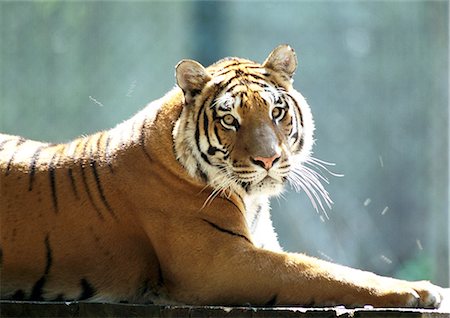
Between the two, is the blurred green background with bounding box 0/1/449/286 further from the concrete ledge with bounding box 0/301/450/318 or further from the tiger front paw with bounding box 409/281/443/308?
the concrete ledge with bounding box 0/301/450/318

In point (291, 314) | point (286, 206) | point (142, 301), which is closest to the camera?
point (291, 314)

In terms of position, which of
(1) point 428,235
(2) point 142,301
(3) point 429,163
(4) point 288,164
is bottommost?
(2) point 142,301

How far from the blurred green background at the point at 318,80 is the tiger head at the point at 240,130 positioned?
4819 millimetres

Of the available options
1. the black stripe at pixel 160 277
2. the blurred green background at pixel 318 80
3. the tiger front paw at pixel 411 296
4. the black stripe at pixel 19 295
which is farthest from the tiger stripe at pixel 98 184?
the blurred green background at pixel 318 80

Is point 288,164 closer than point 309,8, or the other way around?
point 288,164

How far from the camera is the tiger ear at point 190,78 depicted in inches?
117

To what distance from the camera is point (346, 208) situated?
785cm

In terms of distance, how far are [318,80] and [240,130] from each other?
5.24 metres

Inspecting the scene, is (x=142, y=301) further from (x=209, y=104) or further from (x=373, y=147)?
(x=373, y=147)

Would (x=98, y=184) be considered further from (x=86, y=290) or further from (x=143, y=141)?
(x=86, y=290)

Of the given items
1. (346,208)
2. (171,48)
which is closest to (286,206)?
(346,208)

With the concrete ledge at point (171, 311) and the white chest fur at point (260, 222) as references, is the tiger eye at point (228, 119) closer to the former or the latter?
the white chest fur at point (260, 222)

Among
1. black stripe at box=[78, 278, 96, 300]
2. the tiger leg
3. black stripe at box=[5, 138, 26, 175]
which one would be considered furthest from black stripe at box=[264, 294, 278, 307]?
black stripe at box=[5, 138, 26, 175]

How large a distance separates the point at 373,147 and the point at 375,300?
18.4 ft
